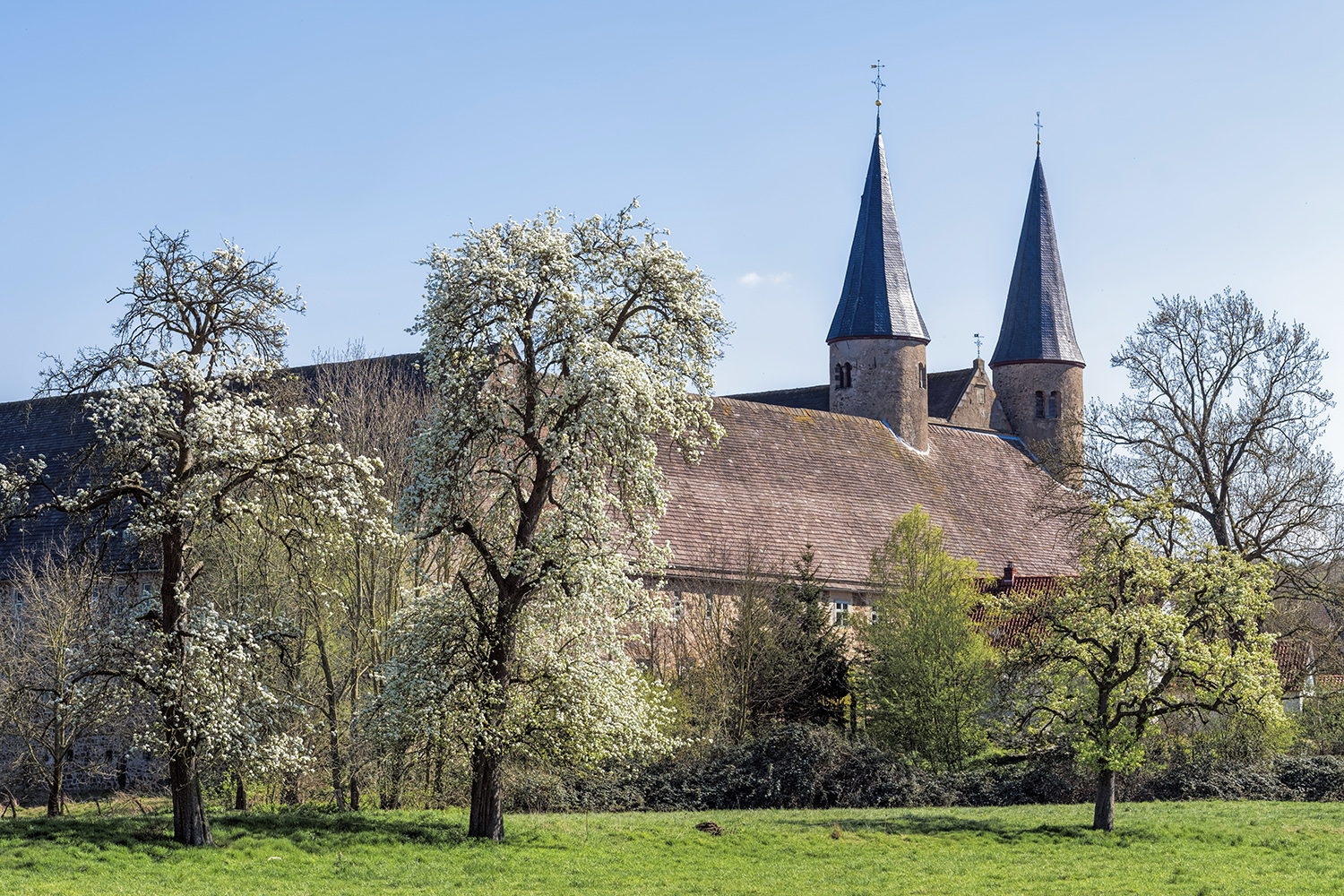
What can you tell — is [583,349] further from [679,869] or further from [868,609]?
[868,609]

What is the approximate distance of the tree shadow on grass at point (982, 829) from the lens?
762 inches

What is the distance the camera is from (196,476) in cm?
1580

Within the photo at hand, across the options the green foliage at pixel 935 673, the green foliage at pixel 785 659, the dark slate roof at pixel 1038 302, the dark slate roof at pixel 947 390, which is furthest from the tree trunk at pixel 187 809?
the dark slate roof at pixel 1038 302

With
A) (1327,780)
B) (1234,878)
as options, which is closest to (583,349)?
(1234,878)

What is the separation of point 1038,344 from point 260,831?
41558mm

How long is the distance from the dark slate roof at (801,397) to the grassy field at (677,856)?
3251 centimetres

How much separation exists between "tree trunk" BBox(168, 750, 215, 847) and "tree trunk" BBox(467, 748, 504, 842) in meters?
3.34

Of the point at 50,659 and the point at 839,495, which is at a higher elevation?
the point at 839,495

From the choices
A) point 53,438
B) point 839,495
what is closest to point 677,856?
point 839,495

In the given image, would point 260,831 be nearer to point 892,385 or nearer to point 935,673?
point 935,673

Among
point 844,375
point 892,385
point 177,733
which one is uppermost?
point 844,375

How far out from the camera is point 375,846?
17.1 m

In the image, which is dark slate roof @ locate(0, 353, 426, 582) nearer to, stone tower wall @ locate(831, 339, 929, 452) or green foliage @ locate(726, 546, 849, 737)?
green foliage @ locate(726, 546, 849, 737)

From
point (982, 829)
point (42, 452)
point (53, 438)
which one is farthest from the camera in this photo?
point (53, 438)
